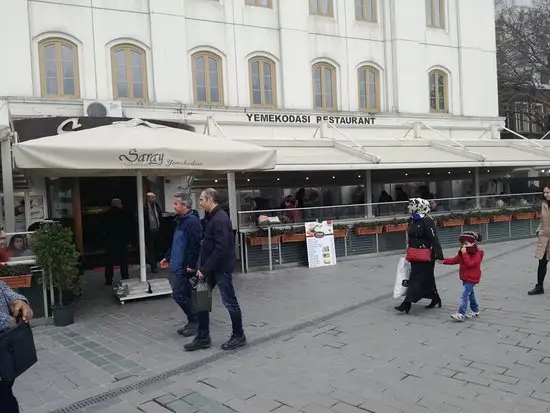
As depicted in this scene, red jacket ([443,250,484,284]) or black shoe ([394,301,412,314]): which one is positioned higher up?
red jacket ([443,250,484,284])

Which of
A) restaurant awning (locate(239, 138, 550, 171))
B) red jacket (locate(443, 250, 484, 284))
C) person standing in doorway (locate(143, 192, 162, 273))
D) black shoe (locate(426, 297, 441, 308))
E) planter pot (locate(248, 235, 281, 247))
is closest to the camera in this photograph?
red jacket (locate(443, 250, 484, 284))

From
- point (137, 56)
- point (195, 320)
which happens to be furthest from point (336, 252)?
point (137, 56)

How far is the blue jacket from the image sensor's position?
6016mm

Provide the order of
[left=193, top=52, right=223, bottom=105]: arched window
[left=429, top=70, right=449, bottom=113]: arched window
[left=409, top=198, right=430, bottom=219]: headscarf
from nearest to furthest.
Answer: [left=409, top=198, right=430, bottom=219]: headscarf
[left=193, top=52, right=223, bottom=105]: arched window
[left=429, top=70, right=449, bottom=113]: arched window

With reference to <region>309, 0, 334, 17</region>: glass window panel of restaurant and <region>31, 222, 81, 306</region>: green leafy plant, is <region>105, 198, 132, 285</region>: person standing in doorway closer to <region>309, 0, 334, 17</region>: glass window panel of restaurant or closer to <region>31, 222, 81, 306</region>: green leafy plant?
<region>31, 222, 81, 306</region>: green leafy plant

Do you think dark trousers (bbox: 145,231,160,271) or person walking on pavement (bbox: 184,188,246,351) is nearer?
person walking on pavement (bbox: 184,188,246,351)

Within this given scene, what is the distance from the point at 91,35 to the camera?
526 inches

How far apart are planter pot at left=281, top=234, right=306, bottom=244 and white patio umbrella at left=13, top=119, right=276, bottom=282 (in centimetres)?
284

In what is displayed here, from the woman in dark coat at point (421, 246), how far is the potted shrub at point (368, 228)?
500 centimetres

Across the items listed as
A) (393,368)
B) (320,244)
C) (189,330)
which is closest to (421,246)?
(393,368)

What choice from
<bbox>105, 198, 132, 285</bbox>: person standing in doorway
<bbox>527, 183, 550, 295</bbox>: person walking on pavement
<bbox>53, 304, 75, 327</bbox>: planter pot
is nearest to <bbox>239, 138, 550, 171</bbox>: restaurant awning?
<bbox>105, 198, 132, 285</bbox>: person standing in doorway

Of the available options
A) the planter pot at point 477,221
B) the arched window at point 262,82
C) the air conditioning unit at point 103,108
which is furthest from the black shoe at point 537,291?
the air conditioning unit at point 103,108

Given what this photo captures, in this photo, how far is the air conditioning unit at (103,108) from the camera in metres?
12.8

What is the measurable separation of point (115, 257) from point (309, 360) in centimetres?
581
